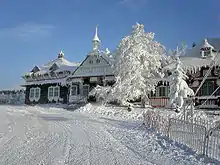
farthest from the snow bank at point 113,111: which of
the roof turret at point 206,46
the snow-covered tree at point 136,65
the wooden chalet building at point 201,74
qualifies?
the roof turret at point 206,46

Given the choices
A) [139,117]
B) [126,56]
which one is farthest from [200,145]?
[126,56]

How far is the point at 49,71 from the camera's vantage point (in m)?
48.8

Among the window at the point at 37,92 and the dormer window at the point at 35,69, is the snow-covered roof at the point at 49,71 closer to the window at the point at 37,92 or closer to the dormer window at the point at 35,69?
the dormer window at the point at 35,69

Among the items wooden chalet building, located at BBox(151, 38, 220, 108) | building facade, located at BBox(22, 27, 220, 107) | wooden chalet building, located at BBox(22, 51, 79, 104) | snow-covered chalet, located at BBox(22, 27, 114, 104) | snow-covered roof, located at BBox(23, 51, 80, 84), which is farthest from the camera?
snow-covered roof, located at BBox(23, 51, 80, 84)

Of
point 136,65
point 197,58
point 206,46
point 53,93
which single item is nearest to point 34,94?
point 53,93

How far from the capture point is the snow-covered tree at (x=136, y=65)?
3119 cm

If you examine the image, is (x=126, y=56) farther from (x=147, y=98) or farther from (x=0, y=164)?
(x=0, y=164)

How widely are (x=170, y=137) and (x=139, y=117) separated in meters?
11.9

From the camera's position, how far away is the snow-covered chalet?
40812 mm

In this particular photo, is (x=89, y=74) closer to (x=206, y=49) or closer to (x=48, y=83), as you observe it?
(x=48, y=83)

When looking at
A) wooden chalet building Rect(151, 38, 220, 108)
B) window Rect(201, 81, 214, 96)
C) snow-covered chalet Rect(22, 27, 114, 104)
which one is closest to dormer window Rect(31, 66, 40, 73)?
snow-covered chalet Rect(22, 27, 114, 104)

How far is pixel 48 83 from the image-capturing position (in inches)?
1858

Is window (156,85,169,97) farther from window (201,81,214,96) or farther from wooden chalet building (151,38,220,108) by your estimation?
window (201,81,214,96)

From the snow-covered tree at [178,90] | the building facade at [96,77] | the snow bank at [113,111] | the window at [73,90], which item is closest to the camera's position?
the snow bank at [113,111]
